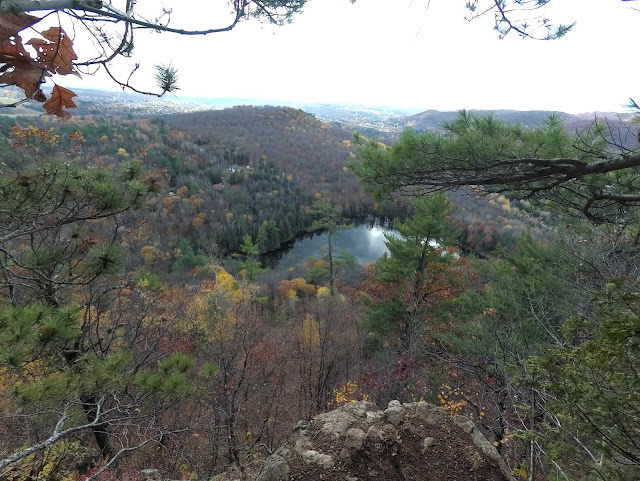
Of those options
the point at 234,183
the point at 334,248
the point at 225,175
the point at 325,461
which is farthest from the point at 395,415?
the point at 225,175

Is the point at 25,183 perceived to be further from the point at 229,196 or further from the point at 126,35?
the point at 229,196

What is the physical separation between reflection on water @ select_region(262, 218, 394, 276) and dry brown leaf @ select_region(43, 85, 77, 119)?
34.4 m

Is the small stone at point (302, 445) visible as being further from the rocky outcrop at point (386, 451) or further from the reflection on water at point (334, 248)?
the reflection on water at point (334, 248)

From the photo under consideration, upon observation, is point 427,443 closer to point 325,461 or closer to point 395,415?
point 395,415

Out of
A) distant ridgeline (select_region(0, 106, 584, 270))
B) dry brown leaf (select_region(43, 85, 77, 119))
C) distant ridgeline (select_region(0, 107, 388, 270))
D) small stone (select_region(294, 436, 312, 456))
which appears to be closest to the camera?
dry brown leaf (select_region(43, 85, 77, 119))

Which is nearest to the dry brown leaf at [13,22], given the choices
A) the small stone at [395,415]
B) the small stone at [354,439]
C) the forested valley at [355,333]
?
the forested valley at [355,333]

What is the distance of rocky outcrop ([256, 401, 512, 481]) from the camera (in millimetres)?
2328

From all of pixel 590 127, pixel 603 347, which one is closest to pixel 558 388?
pixel 603 347

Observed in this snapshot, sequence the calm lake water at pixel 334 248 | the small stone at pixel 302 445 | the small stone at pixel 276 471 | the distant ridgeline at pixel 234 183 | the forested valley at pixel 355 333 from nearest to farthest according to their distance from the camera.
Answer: the forested valley at pixel 355 333
the small stone at pixel 276 471
the small stone at pixel 302 445
the distant ridgeline at pixel 234 183
the calm lake water at pixel 334 248

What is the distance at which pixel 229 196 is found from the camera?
52.4 meters

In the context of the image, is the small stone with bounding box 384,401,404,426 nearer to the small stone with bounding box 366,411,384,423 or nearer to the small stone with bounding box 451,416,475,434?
the small stone with bounding box 366,411,384,423

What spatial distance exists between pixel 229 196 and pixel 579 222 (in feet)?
168

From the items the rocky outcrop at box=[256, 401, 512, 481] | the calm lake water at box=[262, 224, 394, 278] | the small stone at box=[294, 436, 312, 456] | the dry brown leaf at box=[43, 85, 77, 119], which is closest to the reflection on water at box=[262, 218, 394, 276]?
the calm lake water at box=[262, 224, 394, 278]

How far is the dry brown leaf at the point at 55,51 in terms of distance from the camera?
0.82 meters
